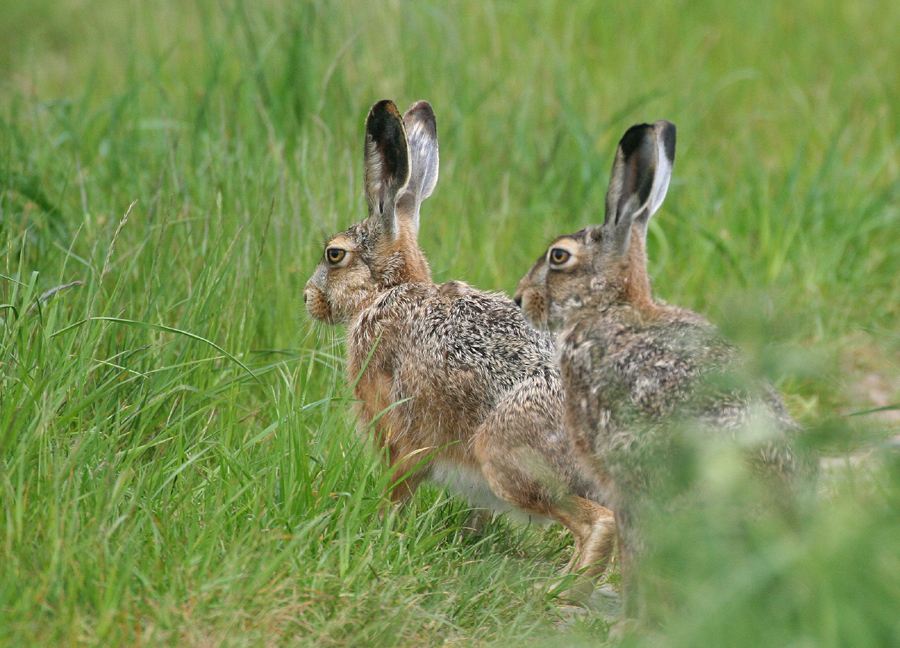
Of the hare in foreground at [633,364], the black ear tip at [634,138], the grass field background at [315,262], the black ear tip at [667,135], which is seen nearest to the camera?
the grass field background at [315,262]

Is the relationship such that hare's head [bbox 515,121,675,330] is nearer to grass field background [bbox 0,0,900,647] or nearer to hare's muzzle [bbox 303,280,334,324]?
grass field background [bbox 0,0,900,647]

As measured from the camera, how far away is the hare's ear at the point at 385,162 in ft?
15.3

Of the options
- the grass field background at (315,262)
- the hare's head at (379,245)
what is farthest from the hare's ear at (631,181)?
the hare's head at (379,245)

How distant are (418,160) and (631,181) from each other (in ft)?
5.12

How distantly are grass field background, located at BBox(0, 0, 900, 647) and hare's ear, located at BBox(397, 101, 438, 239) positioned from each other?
0.58 metres

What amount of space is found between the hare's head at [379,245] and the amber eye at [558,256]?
1.04 m

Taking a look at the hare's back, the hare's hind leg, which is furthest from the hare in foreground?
the hare's hind leg

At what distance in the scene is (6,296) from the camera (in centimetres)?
421

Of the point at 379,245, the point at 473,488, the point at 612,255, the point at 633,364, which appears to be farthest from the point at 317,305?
the point at 633,364

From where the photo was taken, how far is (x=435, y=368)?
438 cm

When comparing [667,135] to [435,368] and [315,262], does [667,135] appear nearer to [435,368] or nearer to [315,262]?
[435,368]

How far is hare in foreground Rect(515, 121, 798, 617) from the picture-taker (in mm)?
3195

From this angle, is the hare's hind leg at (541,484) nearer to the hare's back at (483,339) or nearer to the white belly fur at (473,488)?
the white belly fur at (473,488)

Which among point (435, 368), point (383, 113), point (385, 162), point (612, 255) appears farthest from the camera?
point (385, 162)
